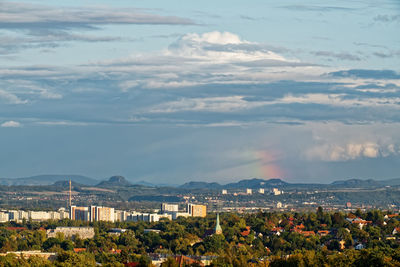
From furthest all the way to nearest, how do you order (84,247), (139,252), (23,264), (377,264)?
(84,247)
(139,252)
(23,264)
(377,264)

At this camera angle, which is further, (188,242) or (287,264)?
(188,242)

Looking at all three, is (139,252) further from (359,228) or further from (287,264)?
(287,264)

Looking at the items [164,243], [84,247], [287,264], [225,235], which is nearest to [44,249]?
[84,247]

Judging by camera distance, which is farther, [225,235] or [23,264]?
[225,235]

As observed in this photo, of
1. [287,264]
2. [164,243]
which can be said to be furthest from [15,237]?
[287,264]

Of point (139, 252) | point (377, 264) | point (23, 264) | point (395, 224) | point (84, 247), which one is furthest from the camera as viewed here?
point (395, 224)

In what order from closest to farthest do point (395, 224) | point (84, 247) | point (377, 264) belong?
point (377, 264) → point (84, 247) → point (395, 224)

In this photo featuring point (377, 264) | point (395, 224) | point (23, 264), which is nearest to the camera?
point (377, 264)

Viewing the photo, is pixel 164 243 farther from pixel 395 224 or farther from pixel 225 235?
pixel 395 224

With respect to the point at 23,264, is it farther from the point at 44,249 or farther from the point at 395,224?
the point at 395,224
